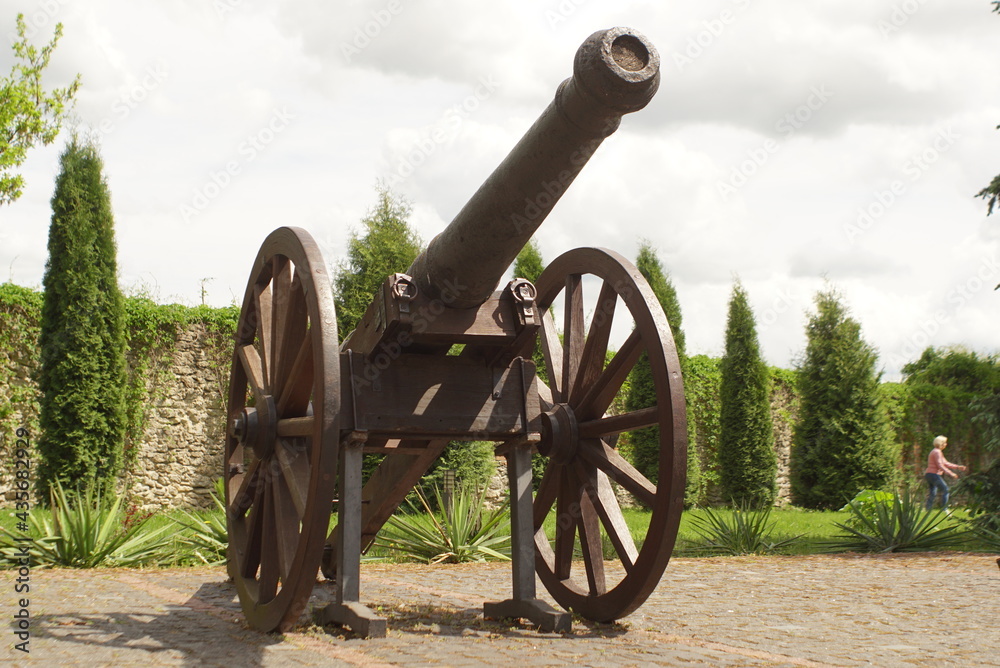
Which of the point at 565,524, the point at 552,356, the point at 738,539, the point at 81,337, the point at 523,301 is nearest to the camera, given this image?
the point at 523,301

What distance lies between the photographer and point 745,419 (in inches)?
619

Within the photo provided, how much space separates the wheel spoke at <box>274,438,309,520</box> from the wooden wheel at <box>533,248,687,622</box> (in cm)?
127

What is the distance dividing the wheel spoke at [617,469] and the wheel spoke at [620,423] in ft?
0.23

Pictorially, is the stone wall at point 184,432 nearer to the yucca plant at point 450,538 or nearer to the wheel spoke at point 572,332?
the yucca plant at point 450,538

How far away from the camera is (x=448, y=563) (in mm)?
7836

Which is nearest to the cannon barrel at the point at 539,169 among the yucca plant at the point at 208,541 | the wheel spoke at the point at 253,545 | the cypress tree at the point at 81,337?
the wheel spoke at the point at 253,545

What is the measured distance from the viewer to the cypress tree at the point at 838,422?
1555 centimetres

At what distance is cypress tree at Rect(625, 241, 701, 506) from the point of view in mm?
14891

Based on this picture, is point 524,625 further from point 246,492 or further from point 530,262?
point 530,262

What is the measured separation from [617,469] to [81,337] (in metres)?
8.33

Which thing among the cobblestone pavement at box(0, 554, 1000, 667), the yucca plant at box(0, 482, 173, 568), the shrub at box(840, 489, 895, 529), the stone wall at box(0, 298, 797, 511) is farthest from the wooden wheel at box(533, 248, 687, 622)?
the stone wall at box(0, 298, 797, 511)

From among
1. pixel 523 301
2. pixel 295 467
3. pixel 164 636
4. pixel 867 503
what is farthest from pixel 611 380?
pixel 867 503

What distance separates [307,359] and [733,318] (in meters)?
13.1

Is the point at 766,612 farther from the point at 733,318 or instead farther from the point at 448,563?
the point at 733,318
